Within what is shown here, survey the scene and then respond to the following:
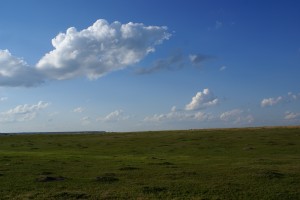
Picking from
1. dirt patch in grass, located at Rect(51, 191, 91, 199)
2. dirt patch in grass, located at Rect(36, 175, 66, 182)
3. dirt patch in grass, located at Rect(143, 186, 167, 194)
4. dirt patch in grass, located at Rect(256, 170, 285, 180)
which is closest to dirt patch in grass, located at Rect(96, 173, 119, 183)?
dirt patch in grass, located at Rect(36, 175, 66, 182)

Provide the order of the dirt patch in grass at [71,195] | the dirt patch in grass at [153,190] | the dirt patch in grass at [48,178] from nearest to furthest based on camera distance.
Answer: the dirt patch in grass at [71,195] < the dirt patch in grass at [153,190] < the dirt patch in grass at [48,178]

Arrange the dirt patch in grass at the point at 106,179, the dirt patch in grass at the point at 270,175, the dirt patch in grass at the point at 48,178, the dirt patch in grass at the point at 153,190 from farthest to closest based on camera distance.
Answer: the dirt patch in grass at the point at 48,178 < the dirt patch in grass at the point at 270,175 < the dirt patch in grass at the point at 106,179 < the dirt patch in grass at the point at 153,190

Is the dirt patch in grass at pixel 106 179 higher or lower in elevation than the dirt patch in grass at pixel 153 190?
higher

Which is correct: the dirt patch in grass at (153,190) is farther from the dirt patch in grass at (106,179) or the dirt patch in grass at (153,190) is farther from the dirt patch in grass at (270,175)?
the dirt patch in grass at (270,175)

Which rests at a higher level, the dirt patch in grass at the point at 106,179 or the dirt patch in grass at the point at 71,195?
the dirt patch in grass at the point at 106,179

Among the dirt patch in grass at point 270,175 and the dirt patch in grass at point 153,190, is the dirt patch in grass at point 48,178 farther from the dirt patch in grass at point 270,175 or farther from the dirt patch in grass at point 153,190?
the dirt patch in grass at point 270,175

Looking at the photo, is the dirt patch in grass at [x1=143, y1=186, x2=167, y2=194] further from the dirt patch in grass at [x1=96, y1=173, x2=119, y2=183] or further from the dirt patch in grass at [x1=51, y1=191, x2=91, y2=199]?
the dirt patch in grass at [x1=96, y1=173, x2=119, y2=183]

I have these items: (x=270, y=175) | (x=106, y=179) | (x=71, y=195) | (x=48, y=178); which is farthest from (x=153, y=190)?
(x=270, y=175)

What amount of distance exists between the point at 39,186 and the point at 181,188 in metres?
8.11

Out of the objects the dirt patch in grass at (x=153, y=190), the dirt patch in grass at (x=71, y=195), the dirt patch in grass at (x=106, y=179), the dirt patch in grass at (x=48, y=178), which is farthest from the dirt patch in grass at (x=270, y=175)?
the dirt patch in grass at (x=48, y=178)

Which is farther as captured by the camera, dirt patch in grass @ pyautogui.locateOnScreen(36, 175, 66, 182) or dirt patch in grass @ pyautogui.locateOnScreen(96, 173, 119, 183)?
dirt patch in grass @ pyautogui.locateOnScreen(36, 175, 66, 182)

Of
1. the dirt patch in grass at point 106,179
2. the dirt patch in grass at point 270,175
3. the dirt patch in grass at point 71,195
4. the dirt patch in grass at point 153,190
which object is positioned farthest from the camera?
the dirt patch in grass at point 270,175

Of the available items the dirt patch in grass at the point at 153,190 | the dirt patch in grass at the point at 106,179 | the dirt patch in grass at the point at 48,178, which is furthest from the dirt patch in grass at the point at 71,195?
the dirt patch in grass at the point at 48,178

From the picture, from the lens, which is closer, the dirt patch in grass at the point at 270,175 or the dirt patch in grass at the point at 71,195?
the dirt patch in grass at the point at 71,195
